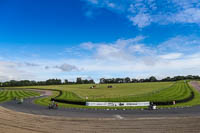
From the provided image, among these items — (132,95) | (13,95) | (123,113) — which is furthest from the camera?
(13,95)

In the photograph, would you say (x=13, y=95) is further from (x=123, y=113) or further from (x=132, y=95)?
(x=123, y=113)

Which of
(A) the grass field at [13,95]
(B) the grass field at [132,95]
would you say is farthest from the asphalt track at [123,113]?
(A) the grass field at [13,95]

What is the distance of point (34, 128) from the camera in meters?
16.7

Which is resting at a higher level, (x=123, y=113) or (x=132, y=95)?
(x=132, y=95)

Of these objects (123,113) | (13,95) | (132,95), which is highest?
(132,95)

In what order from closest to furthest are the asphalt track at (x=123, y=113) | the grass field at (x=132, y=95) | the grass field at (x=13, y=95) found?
the asphalt track at (x=123, y=113)
the grass field at (x=132, y=95)
the grass field at (x=13, y=95)

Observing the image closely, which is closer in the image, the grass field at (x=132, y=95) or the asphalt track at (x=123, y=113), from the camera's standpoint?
the asphalt track at (x=123, y=113)

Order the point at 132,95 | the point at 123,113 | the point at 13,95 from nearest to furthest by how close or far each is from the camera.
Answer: the point at 123,113 → the point at 132,95 → the point at 13,95

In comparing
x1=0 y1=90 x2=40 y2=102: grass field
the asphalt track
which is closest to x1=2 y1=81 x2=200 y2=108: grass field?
the asphalt track

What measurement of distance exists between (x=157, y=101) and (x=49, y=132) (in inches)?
944

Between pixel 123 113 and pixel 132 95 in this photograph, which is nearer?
pixel 123 113

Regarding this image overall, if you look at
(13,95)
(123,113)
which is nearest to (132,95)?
(123,113)

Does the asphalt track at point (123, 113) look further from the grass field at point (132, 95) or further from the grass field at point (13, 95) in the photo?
the grass field at point (13, 95)

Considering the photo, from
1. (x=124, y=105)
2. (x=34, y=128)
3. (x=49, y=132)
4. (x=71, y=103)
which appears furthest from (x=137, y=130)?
(x=71, y=103)
